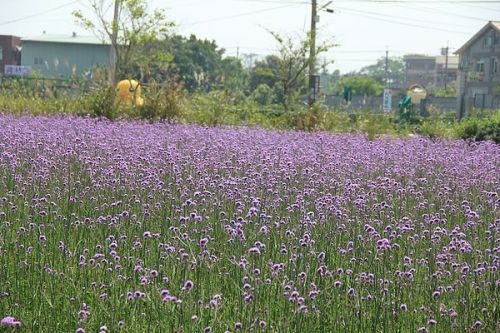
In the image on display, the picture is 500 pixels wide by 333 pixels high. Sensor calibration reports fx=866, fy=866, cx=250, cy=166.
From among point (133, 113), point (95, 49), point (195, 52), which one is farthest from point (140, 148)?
point (195, 52)

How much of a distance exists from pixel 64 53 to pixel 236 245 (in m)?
76.1

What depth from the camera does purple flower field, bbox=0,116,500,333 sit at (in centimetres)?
443

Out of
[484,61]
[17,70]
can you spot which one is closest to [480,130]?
[484,61]

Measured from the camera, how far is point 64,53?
259 feet

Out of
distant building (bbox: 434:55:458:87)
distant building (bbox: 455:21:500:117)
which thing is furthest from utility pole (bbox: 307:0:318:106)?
distant building (bbox: 434:55:458:87)

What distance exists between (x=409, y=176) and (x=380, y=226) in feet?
9.43

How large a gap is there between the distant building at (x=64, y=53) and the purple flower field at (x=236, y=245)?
224 feet

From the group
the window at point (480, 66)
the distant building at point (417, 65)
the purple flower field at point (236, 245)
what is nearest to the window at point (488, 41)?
the window at point (480, 66)

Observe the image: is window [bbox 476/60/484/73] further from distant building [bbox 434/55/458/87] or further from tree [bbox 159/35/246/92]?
distant building [bbox 434/55/458/87]

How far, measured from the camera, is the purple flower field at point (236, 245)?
4.43 metres

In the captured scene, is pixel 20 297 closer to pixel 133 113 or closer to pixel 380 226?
pixel 380 226

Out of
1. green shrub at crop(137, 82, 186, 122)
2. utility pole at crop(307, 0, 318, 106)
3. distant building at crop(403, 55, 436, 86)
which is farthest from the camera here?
distant building at crop(403, 55, 436, 86)

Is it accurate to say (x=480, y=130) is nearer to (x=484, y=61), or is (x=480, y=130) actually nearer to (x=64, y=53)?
(x=484, y=61)

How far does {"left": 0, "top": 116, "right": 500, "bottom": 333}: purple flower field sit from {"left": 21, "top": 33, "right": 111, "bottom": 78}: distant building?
68419 millimetres
